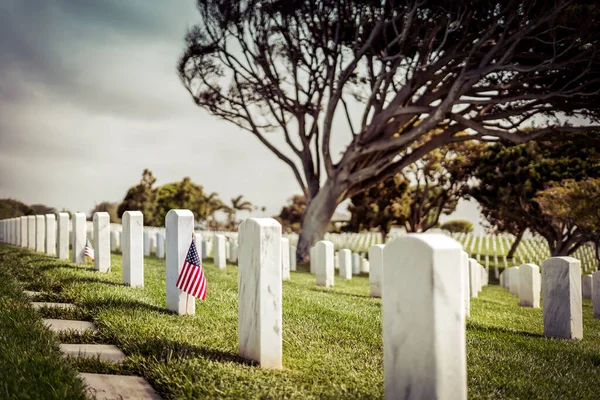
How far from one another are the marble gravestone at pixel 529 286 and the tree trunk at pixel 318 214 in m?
10.0

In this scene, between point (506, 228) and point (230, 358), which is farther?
point (506, 228)

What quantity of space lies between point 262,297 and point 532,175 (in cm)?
2348

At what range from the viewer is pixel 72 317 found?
210 inches

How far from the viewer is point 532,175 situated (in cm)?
2459

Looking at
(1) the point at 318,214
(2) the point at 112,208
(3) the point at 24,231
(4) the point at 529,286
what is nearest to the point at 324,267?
(4) the point at 529,286

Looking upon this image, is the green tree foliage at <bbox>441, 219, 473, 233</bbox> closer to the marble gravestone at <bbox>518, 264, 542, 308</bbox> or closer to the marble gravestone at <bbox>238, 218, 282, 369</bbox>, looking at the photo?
the marble gravestone at <bbox>518, 264, 542, 308</bbox>

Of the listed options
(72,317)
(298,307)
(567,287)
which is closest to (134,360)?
(72,317)

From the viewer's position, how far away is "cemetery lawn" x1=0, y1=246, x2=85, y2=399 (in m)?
3.13

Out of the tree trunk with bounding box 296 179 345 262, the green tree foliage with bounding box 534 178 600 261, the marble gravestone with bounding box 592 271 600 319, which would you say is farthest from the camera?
the tree trunk with bounding box 296 179 345 262

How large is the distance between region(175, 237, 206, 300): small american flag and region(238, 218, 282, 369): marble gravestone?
56.7 inches

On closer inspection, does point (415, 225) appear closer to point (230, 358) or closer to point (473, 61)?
point (473, 61)

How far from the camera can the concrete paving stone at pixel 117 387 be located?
3.32 m

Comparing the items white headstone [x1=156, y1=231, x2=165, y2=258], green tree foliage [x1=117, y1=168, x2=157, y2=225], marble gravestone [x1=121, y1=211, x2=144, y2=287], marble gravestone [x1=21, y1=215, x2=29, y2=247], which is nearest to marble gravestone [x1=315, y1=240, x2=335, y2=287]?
marble gravestone [x1=121, y1=211, x2=144, y2=287]

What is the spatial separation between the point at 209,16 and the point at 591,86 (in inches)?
556
